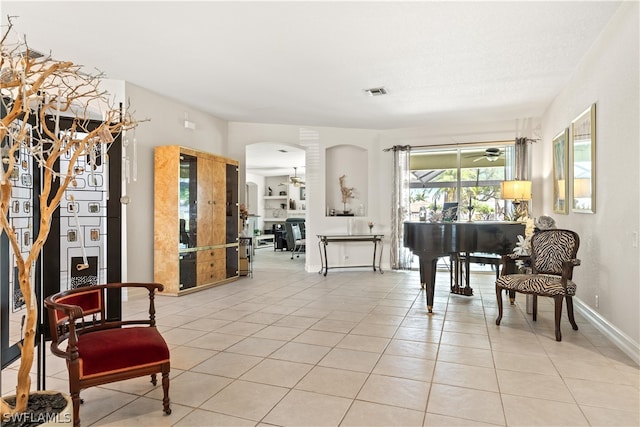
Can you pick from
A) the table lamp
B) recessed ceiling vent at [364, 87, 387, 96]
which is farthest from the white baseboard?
recessed ceiling vent at [364, 87, 387, 96]

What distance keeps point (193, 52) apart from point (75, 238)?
220 centimetres

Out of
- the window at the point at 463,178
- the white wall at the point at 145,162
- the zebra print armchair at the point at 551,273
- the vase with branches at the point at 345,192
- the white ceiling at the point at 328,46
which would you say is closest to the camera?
the white ceiling at the point at 328,46

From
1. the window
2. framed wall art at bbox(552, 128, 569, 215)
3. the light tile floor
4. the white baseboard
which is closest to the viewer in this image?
the light tile floor

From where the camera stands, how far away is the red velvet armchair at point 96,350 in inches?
77.8

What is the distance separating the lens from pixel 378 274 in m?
7.19

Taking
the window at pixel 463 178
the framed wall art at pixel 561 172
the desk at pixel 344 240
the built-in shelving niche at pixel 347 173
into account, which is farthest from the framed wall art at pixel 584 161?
the built-in shelving niche at pixel 347 173

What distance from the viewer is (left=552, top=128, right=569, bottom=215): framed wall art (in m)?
4.84

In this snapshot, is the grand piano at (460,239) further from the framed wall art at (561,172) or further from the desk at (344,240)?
the desk at (344,240)

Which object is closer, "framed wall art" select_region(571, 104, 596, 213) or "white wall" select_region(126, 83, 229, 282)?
"framed wall art" select_region(571, 104, 596, 213)

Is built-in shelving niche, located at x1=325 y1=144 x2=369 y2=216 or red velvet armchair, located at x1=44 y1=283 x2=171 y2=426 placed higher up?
built-in shelving niche, located at x1=325 y1=144 x2=369 y2=216

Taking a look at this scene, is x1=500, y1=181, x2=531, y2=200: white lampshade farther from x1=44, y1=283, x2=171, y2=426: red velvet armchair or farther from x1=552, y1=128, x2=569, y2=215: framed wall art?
x1=44, y1=283, x2=171, y2=426: red velvet armchair

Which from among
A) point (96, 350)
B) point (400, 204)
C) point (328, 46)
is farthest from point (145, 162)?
point (400, 204)

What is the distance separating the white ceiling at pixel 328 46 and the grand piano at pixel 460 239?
1827 mm

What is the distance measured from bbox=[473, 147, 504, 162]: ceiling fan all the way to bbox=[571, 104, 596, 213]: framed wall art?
2405mm
